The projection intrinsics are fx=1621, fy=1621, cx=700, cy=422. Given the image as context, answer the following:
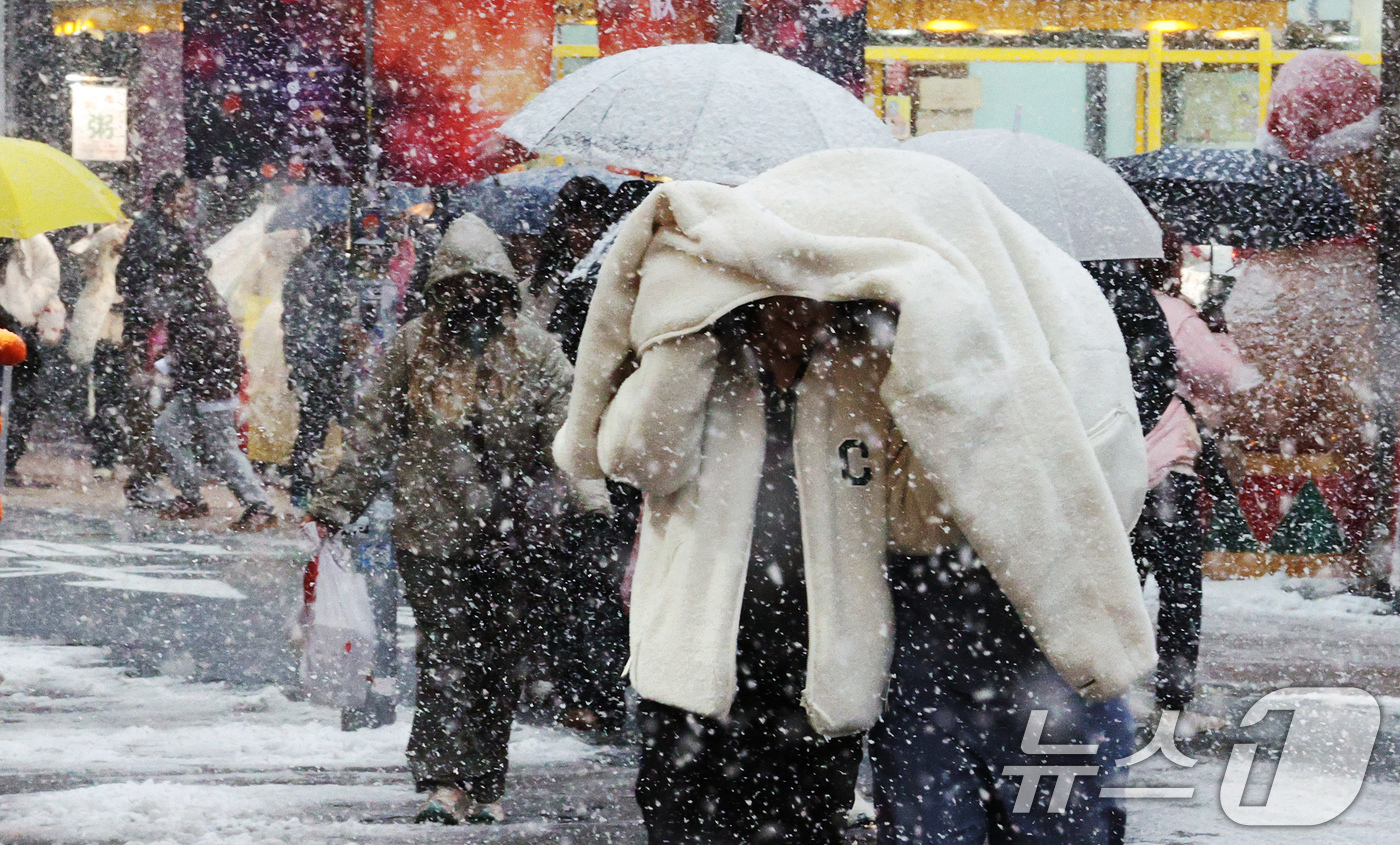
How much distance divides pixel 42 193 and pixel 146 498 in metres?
5.35

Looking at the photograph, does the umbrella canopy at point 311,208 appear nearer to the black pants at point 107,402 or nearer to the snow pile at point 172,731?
the black pants at point 107,402

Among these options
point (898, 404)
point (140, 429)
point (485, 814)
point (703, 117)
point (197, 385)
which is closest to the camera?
point (898, 404)

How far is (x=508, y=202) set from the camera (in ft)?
28.2

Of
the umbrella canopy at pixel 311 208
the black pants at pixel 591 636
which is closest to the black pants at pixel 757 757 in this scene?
the black pants at pixel 591 636

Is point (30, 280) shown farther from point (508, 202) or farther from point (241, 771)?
point (241, 771)

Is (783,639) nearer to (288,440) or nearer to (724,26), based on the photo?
(724,26)

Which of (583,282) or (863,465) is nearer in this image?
(863,465)

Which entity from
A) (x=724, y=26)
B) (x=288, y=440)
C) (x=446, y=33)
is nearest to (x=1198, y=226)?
(x=724, y=26)

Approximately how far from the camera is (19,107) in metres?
16.8

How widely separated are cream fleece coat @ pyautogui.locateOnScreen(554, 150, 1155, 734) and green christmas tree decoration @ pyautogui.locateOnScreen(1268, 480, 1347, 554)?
25.2ft

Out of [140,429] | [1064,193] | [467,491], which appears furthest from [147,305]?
[1064,193]

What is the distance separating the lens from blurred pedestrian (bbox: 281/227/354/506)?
12.0 meters

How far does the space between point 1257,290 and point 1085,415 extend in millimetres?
7847

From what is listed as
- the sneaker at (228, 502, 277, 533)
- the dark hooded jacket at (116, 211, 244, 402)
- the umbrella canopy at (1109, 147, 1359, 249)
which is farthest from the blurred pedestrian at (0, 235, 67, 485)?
the umbrella canopy at (1109, 147, 1359, 249)
